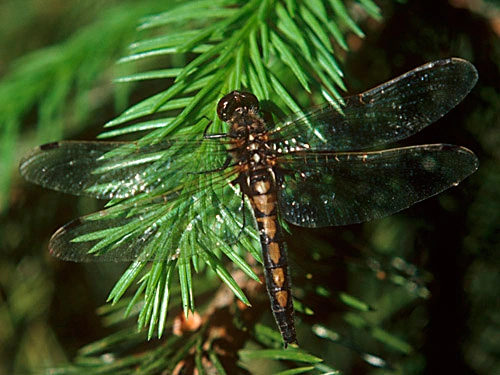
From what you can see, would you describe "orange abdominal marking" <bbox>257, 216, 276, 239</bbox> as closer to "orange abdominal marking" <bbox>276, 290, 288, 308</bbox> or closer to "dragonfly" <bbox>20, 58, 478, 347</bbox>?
"dragonfly" <bbox>20, 58, 478, 347</bbox>

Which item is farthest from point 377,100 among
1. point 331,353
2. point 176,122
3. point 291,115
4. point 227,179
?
point 331,353

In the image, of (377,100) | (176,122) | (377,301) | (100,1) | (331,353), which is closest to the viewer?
(176,122)

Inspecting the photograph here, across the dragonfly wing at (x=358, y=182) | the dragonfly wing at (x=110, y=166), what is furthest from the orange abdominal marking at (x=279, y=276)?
the dragonfly wing at (x=110, y=166)

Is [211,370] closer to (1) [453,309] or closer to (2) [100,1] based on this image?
(1) [453,309]

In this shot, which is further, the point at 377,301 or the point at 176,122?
the point at 377,301

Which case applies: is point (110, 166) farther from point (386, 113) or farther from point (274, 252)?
point (386, 113)

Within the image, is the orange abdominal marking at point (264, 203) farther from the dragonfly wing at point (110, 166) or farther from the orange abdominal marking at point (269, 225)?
the dragonfly wing at point (110, 166)
